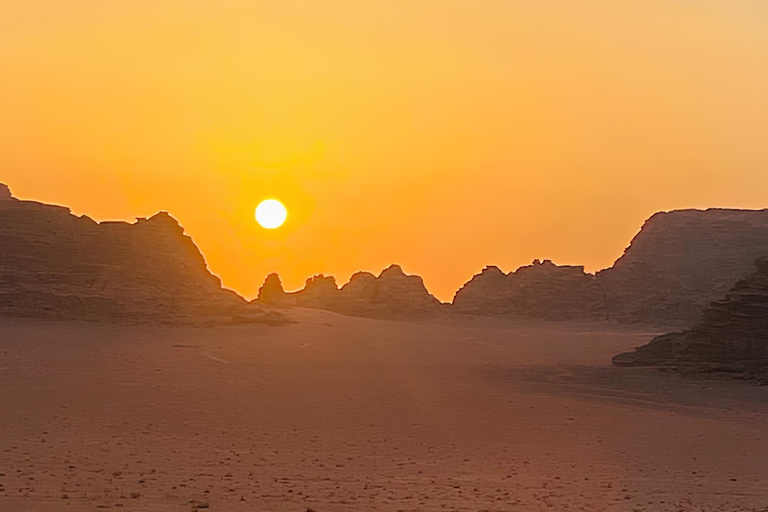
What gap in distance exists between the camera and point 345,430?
70.3 ft

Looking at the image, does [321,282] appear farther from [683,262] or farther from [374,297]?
[683,262]

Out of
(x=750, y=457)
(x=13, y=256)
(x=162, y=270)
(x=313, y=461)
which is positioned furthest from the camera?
(x=162, y=270)

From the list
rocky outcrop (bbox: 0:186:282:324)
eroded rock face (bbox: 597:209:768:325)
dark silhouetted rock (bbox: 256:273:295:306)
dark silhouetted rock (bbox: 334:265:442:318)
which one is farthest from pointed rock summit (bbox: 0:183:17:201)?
eroded rock face (bbox: 597:209:768:325)

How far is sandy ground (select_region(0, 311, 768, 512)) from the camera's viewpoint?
1392cm

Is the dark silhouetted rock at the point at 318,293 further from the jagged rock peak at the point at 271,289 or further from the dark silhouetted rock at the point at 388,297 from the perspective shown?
the jagged rock peak at the point at 271,289

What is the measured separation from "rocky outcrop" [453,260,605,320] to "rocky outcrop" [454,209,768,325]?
107 mm

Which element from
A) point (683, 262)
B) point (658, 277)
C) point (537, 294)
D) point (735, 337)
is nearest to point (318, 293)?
point (537, 294)

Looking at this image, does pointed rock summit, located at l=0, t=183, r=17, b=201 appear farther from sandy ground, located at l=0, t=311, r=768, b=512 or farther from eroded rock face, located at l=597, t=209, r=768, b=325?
eroded rock face, located at l=597, t=209, r=768, b=325

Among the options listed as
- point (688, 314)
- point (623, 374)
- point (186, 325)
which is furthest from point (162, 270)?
point (688, 314)

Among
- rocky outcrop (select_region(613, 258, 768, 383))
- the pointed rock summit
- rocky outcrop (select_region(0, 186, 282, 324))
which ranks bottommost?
rocky outcrop (select_region(613, 258, 768, 383))

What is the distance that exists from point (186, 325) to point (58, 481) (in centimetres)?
3198

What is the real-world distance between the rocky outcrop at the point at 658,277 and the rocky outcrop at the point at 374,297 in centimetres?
792

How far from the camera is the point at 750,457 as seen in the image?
19.0 metres

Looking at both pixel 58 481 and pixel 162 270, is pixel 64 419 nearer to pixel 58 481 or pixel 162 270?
pixel 58 481
